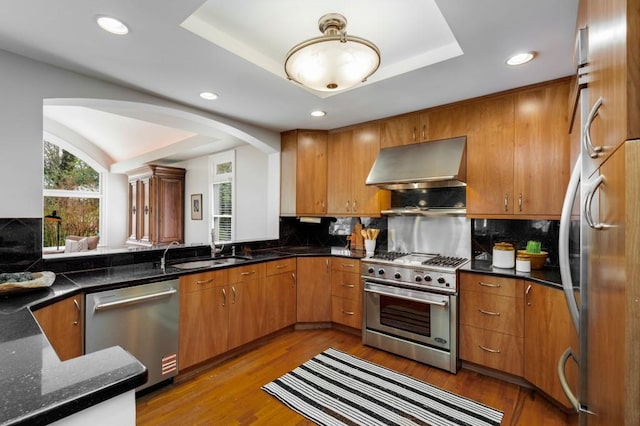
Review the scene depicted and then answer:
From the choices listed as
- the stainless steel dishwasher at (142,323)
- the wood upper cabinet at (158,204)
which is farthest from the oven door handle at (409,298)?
the wood upper cabinet at (158,204)

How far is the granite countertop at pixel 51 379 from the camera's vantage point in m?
0.59

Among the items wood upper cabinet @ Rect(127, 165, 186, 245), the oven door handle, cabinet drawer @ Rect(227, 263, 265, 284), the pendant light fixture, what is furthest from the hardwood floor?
wood upper cabinet @ Rect(127, 165, 186, 245)

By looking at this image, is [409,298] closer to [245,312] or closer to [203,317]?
[245,312]

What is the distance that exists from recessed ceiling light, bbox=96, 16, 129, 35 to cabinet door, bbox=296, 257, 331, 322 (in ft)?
8.32

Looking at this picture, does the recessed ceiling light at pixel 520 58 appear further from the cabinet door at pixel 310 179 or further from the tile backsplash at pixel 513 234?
the cabinet door at pixel 310 179

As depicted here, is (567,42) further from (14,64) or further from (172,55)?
(14,64)

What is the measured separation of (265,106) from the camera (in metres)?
2.96

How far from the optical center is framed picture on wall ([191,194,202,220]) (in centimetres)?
586

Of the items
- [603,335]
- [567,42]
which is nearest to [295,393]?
[603,335]

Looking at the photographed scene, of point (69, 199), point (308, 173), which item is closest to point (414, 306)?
point (308, 173)

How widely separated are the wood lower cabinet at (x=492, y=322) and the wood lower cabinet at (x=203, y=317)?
2.16 m

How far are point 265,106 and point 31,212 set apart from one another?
2.06 m

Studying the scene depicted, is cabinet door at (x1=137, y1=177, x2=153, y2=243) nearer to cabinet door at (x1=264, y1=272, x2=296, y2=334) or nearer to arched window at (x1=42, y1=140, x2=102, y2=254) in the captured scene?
arched window at (x1=42, y1=140, x2=102, y2=254)

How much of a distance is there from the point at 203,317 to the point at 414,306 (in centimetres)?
194
